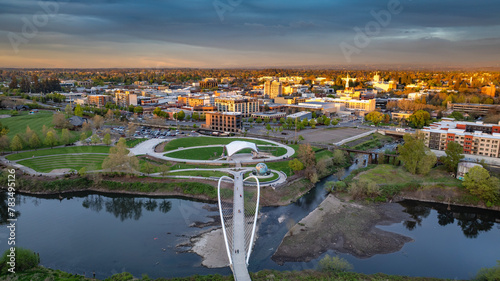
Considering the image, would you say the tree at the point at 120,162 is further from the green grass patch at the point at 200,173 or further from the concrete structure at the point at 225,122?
the concrete structure at the point at 225,122

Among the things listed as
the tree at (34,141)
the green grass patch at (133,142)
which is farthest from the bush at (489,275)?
the tree at (34,141)

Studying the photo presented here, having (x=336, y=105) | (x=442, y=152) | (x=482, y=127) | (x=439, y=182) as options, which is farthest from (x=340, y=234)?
(x=336, y=105)

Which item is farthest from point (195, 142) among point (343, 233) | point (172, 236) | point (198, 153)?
point (343, 233)

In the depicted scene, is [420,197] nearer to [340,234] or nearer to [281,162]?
[340,234]

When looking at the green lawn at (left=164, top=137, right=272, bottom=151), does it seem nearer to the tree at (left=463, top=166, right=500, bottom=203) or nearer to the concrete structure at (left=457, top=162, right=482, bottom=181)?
the concrete structure at (left=457, top=162, right=482, bottom=181)

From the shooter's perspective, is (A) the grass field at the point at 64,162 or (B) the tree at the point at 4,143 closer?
(A) the grass field at the point at 64,162

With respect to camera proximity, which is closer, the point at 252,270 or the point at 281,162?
the point at 252,270

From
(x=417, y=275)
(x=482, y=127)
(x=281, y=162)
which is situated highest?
(x=482, y=127)

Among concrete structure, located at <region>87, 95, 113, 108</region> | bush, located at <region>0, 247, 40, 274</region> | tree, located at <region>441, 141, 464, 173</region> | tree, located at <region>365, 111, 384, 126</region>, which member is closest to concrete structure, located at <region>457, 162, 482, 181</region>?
tree, located at <region>441, 141, 464, 173</region>
